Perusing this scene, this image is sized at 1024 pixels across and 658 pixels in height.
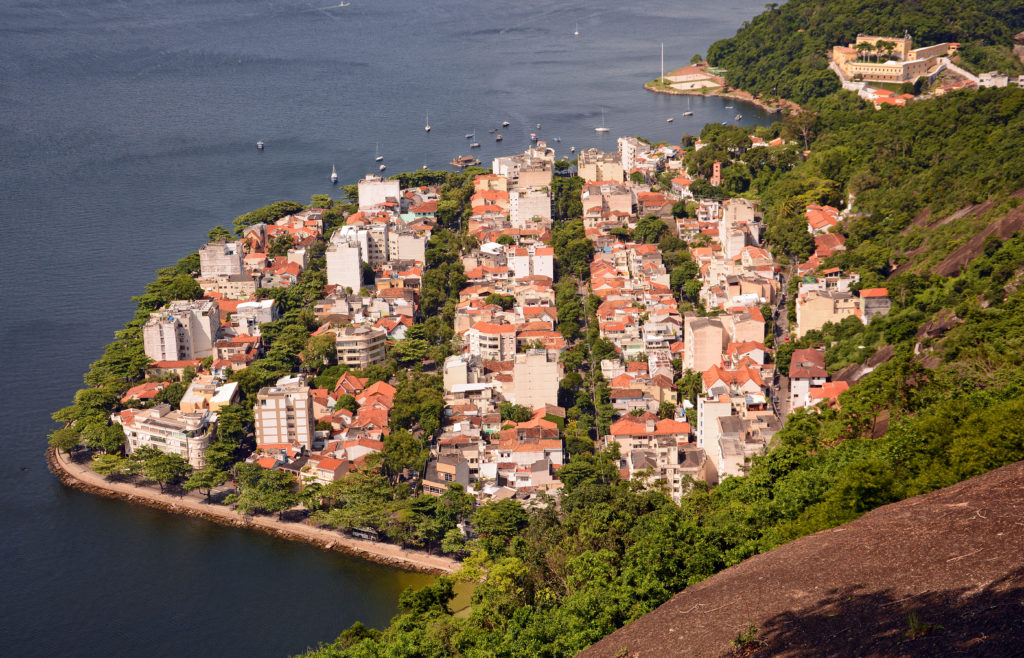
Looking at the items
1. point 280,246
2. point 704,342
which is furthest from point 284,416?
point 280,246

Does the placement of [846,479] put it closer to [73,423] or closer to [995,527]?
[995,527]

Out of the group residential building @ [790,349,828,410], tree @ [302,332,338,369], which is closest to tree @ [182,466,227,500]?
tree @ [302,332,338,369]

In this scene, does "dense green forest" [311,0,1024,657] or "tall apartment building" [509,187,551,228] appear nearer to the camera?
"dense green forest" [311,0,1024,657]

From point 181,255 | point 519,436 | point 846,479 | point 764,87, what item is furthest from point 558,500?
point 764,87

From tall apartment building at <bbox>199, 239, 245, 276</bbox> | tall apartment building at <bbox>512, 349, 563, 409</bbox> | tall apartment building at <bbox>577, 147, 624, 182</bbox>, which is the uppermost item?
tall apartment building at <bbox>577, 147, 624, 182</bbox>

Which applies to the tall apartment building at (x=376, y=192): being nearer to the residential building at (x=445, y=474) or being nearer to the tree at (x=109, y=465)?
the tree at (x=109, y=465)

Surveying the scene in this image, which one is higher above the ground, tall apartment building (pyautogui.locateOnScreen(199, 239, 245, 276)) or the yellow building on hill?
the yellow building on hill

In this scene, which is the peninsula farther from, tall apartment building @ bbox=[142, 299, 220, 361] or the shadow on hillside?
the shadow on hillside
